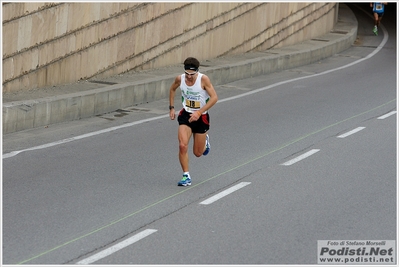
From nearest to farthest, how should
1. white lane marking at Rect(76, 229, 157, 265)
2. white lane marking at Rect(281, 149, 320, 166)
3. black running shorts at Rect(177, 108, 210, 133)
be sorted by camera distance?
1. white lane marking at Rect(76, 229, 157, 265)
2. black running shorts at Rect(177, 108, 210, 133)
3. white lane marking at Rect(281, 149, 320, 166)

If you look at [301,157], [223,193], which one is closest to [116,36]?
[301,157]

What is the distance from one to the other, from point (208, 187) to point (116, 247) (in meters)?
2.96

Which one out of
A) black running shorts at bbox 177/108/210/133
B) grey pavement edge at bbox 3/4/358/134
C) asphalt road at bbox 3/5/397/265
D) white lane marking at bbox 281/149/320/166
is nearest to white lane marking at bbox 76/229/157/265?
asphalt road at bbox 3/5/397/265

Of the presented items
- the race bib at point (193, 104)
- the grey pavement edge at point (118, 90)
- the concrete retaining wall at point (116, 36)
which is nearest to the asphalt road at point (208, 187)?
the grey pavement edge at point (118, 90)

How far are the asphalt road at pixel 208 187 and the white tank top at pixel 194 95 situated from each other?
3.20 feet

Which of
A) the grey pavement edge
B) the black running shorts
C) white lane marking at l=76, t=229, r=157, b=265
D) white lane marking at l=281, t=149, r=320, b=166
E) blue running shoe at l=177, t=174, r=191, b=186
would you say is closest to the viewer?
white lane marking at l=76, t=229, r=157, b=265

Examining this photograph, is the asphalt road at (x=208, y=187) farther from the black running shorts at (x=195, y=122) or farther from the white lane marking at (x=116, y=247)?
the black running shorts at (x=195, y=122)

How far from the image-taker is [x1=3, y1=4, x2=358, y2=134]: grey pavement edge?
15281mm

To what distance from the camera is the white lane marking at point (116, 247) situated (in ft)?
26.1

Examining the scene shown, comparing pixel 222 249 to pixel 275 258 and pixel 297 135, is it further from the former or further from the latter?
pixel 297 135

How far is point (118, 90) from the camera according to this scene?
58.1ft

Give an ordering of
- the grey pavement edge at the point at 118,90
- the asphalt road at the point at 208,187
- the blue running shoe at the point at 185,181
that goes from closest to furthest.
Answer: the asphalt road at the point at 208,187
the blue running shoe at the point at 185,181
the grey pavement edge at the point at 118,90

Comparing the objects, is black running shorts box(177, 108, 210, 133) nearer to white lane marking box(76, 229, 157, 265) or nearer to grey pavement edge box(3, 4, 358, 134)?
white lane marking box(76, 229, 157, 265)

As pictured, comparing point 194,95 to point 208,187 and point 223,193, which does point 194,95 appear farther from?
point 223,193
